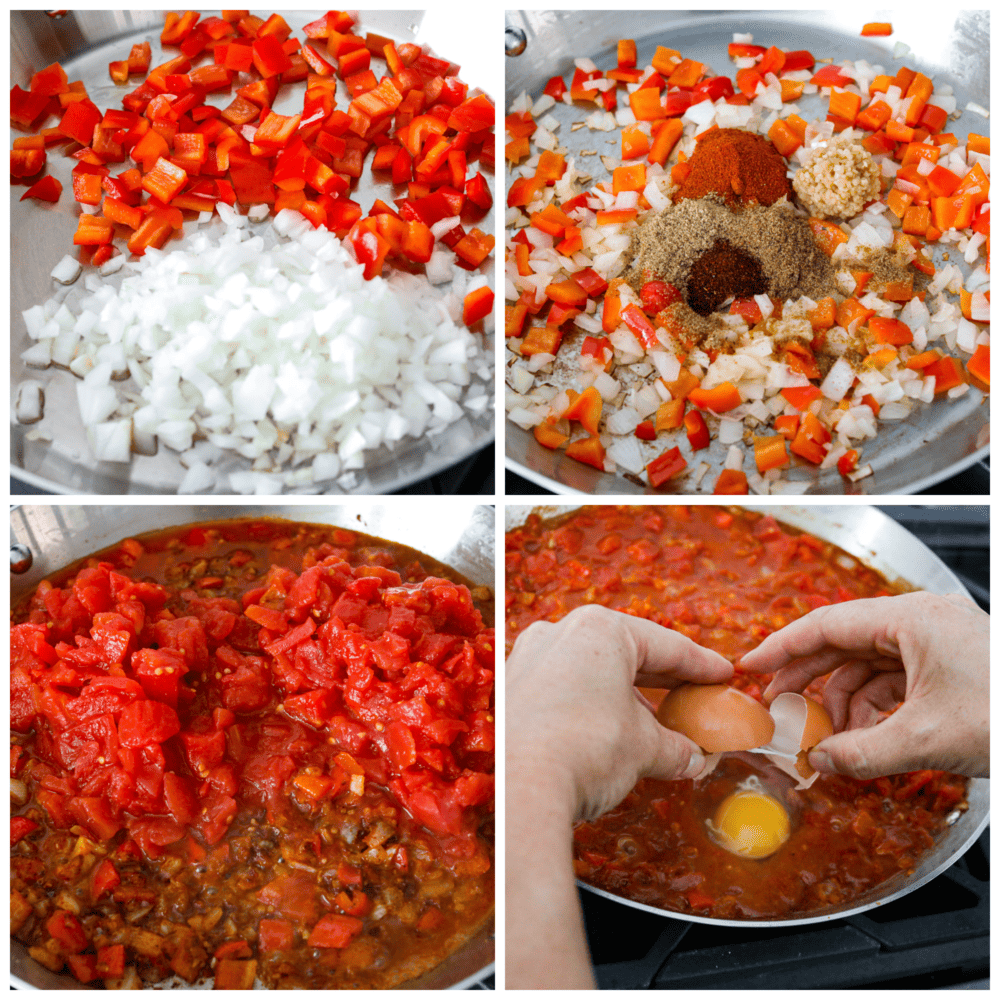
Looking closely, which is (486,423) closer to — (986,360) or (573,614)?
(573,614)

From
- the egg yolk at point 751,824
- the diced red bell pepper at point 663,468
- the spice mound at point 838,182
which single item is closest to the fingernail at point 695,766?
the egg yolk at point 751,824

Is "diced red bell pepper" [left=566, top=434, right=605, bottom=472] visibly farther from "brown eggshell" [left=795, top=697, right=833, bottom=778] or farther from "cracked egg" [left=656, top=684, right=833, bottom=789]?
"brown eggshell" [left=795, top=697, right=833, bottom=778]

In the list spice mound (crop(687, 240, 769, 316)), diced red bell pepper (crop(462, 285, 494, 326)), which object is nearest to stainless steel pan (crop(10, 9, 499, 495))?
diced red bell pepper (crop(462, 285, 494, 326))

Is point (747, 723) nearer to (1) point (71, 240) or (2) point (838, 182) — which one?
(2) point (838, 182)

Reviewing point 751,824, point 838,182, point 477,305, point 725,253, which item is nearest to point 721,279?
point 725,253

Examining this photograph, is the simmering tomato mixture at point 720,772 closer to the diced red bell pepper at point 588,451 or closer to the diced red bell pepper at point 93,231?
the diced red bell pepper at point 588,451
